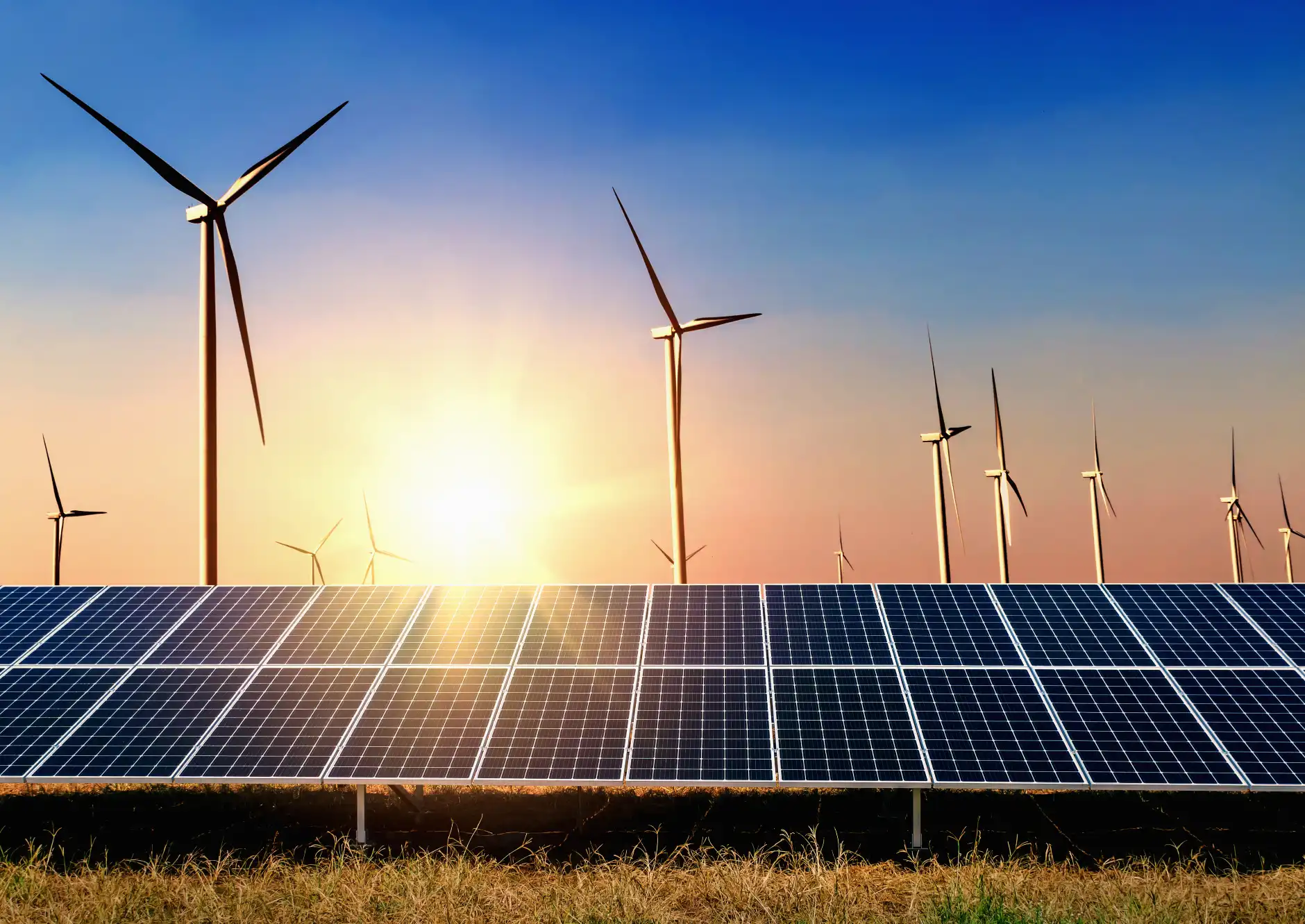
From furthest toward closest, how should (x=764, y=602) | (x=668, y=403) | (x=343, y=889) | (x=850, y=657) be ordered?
(x=668, y=403), (x=764, y=602), (x=850, y=657), (x=343, y=889)

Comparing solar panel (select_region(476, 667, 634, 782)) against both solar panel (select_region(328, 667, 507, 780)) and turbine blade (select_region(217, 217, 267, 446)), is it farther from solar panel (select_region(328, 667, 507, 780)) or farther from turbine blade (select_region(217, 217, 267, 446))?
turbine blade (select_region(217, 217, 267, 446))

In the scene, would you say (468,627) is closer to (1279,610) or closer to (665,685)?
(665,685)

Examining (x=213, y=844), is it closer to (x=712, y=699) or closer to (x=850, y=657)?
(x=712, y=699)

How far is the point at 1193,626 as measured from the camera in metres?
22.7

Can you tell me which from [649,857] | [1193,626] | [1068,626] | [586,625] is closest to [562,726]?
[649,857]

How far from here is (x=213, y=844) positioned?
19.8 metres

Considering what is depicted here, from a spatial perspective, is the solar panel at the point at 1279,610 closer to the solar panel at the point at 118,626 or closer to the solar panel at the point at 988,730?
the solar panel at the point at 988,730

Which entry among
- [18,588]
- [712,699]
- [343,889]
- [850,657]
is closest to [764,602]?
[850,657]

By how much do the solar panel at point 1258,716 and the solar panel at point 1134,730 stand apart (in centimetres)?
37

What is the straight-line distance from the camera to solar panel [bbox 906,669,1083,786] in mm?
17266

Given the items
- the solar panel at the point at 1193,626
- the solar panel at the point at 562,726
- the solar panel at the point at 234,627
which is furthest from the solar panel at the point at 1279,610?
the solar panel at the point at 234,627

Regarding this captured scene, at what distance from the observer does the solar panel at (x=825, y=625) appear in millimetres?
21344

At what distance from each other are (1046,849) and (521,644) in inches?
423

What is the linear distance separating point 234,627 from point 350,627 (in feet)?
8.75
